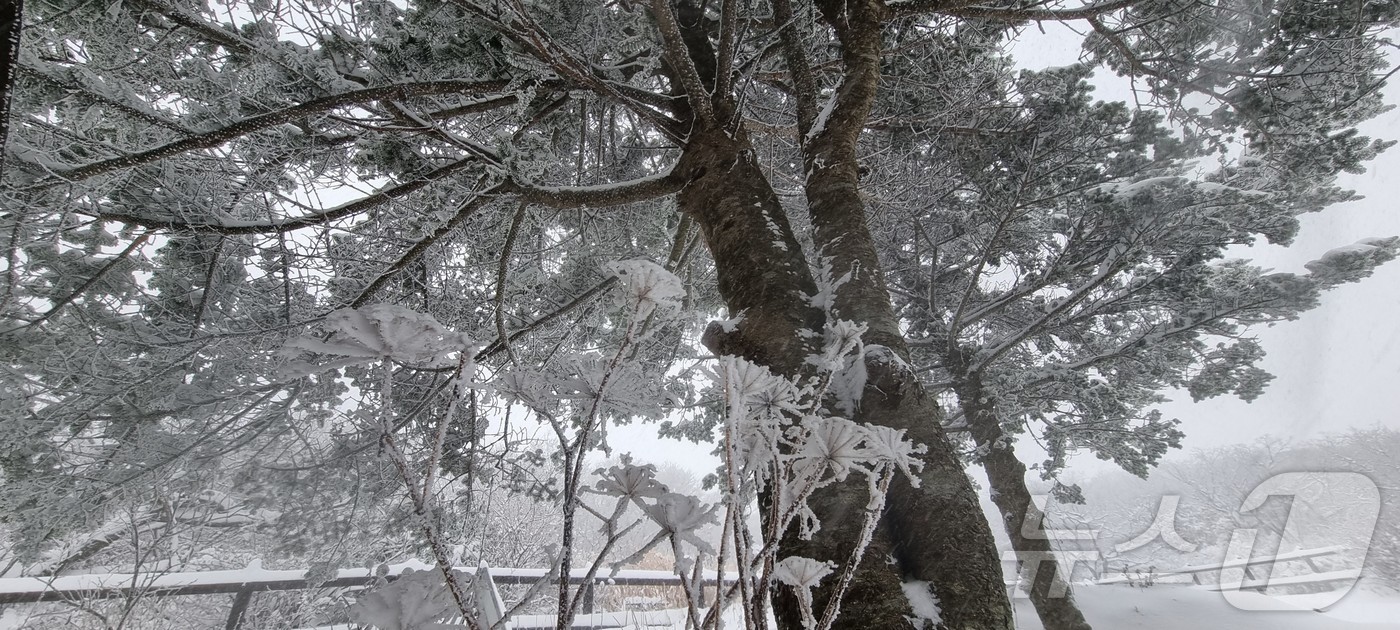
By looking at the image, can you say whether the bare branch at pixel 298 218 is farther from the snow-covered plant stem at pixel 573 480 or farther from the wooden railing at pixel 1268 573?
the wooden railing at pixel 1268 573

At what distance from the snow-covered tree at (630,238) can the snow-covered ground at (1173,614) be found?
1963 mm

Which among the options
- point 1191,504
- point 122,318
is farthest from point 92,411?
point 1191,504

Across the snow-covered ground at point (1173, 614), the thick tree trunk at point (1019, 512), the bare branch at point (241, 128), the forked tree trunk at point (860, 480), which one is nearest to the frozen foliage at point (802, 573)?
the forked tree trunk at point (860, 480)

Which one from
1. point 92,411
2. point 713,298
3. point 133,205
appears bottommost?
point 92,411

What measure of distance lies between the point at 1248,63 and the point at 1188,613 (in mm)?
6072

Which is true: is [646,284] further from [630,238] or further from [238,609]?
[238,609]

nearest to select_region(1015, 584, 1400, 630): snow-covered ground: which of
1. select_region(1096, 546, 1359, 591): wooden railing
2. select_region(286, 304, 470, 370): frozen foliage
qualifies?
select_region(1096, 546, 1359, 591): wooden railing

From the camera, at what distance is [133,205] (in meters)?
2.44

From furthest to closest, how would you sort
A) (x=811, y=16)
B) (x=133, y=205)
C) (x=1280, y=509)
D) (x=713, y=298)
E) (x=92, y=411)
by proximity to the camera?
(x=1280, y=509)
(x=713, y=298)
(x=92, y=411)
(x=811, y=16)
(x=133, y=205)

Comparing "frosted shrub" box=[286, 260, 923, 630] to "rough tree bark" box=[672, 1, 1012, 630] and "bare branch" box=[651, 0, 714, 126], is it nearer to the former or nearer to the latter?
"rough tree bark" box=[672, 1, 1012, 630]

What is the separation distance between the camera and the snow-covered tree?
1.18 metres

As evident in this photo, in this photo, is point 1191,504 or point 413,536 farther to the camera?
point 1191,504

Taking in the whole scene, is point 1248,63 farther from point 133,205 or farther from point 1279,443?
point 1279,443

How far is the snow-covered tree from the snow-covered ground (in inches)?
77.3
